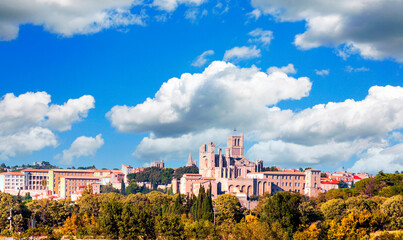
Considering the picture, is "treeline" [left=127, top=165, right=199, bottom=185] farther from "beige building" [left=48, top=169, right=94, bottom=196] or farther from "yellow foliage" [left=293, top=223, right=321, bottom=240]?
"yellow foliage" [left=293, top=223, right=321, bottom=240]

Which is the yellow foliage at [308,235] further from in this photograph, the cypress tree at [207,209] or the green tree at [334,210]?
the cypress tree at [207,209]

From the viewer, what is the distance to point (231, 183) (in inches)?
4692

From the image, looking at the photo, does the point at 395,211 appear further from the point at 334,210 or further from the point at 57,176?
the point at 57,176

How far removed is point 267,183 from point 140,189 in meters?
34.4

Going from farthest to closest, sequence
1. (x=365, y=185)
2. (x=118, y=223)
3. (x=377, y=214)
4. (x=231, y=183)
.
Result: (x=231, y=183) < (x=365, y=185) < (x=377, y=214) < (x=118, y=223)

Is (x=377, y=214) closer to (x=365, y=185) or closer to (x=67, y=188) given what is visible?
(x=365, y=185)

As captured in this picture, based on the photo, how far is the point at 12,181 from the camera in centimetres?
14938

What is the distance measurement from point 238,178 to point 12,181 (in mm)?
70890

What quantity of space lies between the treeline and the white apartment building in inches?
1372

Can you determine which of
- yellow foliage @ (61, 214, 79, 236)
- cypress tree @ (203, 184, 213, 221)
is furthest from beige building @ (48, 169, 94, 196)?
yellow foliage @ (61, 214, 79, 236)

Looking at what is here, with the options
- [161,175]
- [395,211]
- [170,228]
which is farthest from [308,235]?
Result: [161,175]

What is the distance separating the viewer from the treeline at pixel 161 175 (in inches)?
5453

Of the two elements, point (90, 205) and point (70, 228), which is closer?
point (70, 228)

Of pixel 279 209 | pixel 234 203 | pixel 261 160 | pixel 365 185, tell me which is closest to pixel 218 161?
pixel 261 160
